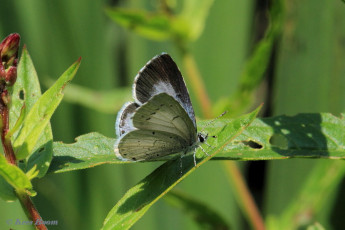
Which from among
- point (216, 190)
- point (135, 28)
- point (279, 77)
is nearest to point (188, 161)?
point (135, 28)

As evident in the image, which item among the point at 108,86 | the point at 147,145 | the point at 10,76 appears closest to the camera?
the point at 10,76

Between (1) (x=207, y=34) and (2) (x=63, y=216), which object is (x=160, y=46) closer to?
(1) (x=207, y=34)

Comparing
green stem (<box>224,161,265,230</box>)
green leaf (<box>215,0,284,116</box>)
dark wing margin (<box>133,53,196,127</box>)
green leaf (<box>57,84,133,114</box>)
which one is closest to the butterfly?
dark wing margin (<box>133,53,196,127</box>)

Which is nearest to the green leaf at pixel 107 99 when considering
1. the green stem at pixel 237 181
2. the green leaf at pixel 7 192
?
the green stem at pixel 237 181

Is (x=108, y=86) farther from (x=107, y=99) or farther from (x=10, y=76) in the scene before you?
(x=10, y=76)

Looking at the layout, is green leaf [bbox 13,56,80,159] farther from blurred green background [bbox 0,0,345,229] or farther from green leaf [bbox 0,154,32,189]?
blurred green background [bbox 0,0,345,229]

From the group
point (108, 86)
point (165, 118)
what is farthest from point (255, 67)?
point (108, 86)
